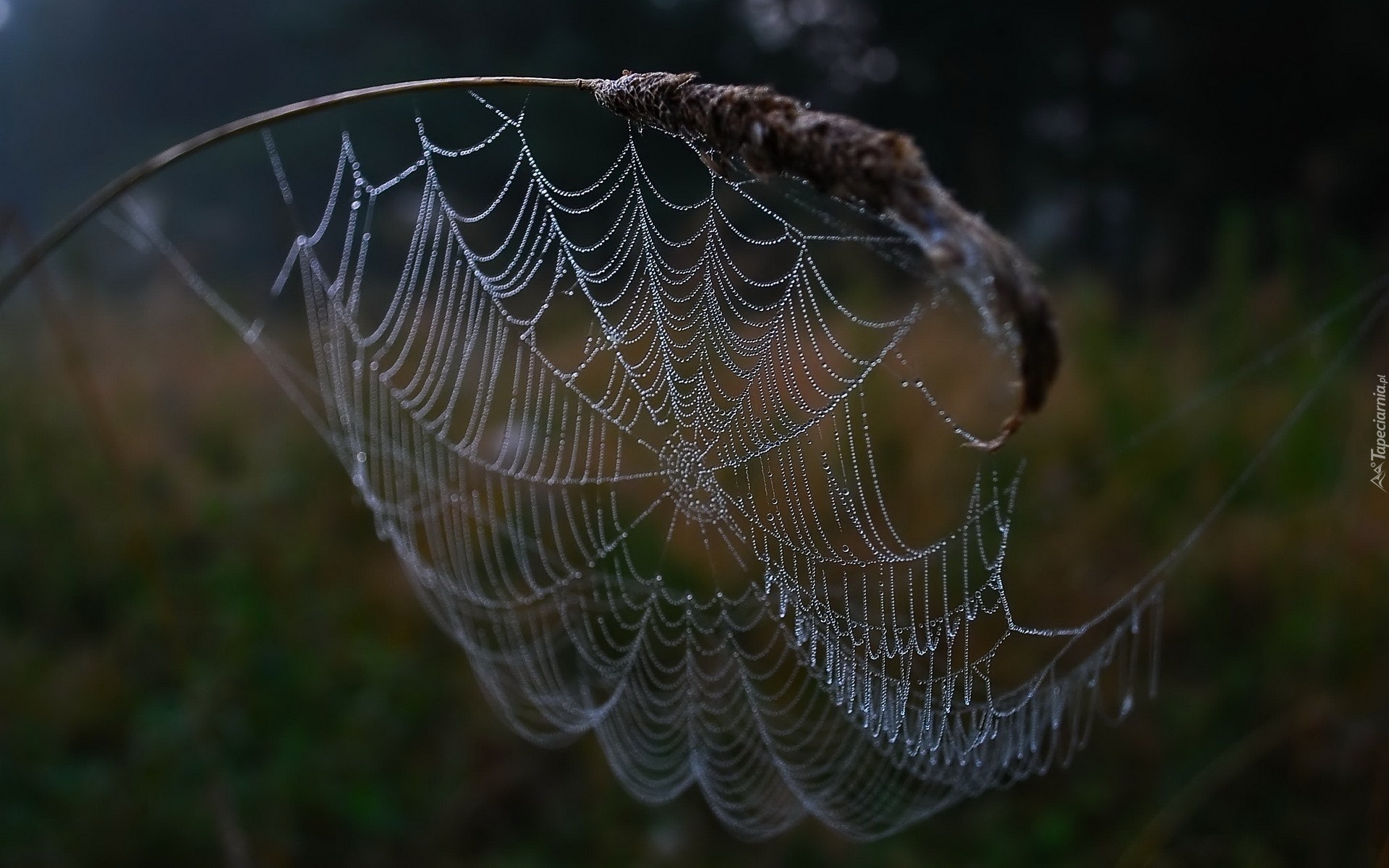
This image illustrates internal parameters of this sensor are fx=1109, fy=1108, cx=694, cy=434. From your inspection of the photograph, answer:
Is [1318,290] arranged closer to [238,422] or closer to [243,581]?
[243,581]

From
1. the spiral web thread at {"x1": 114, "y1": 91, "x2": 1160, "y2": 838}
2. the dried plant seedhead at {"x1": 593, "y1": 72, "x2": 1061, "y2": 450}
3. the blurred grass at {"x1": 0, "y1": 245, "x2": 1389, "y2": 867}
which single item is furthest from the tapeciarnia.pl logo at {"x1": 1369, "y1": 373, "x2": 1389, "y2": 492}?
the dried plant seedhead at {"x1": 593, "y1": 72, "x2": 1061, "y2": 450}

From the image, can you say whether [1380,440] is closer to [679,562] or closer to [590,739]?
[679,562]

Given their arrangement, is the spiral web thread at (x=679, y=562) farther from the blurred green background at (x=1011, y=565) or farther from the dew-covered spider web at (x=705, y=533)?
the blurred green background at (x=1011, y=565)

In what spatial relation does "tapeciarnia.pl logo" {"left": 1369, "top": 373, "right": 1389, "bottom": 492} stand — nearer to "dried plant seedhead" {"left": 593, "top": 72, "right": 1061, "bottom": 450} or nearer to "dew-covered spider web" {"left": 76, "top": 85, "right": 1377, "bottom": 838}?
"dew-covered spider web" {"left": 76, "top": 85, "right": 1377, "bottom": 838}

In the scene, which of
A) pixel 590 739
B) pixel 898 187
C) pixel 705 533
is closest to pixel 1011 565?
pixel 705 533

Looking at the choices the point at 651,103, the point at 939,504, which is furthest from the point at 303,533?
the point at 651,103

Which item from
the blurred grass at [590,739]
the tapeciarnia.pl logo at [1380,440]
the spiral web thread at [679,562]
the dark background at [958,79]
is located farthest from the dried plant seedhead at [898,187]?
the dark background at [958,79]
